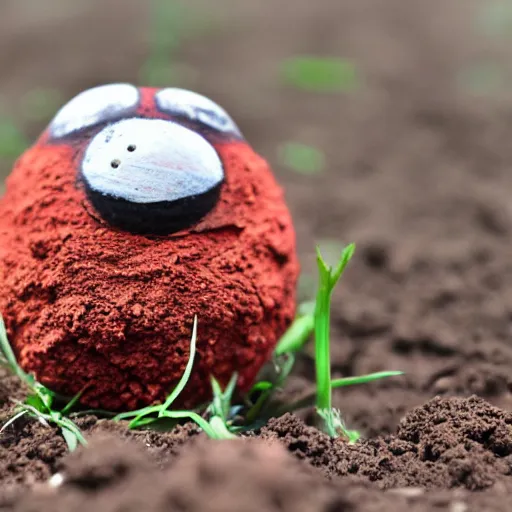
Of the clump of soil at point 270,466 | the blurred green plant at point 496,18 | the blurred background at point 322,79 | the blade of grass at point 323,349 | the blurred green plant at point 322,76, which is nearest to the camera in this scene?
the clump of soil at point 270,466

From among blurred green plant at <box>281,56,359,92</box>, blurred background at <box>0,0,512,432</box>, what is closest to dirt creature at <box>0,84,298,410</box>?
blurred background at <box>0,0,512,432</box>

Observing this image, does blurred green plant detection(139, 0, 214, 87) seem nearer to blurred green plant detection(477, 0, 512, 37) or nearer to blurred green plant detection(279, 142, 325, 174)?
blurred green plant detection(279, 142, 325, 174)

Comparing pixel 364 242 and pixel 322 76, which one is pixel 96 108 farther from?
pixel 322 76

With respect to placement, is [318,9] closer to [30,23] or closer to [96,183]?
[30,23]

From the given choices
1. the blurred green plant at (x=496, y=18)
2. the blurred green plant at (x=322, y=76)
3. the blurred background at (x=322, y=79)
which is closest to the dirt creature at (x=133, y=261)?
the blurred background at (x=322, y=79)

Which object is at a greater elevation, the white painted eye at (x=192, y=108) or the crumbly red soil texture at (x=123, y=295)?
the white painted eye at (x=192, y=108)

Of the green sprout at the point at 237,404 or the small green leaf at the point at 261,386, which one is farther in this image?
the small green leaf at the point at 261,386

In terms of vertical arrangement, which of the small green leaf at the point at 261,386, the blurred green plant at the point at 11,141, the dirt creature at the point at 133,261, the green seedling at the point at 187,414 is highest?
the dirt creature at the point at 133,261

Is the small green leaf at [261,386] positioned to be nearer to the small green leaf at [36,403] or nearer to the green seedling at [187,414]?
the green seedling at [187,414]
